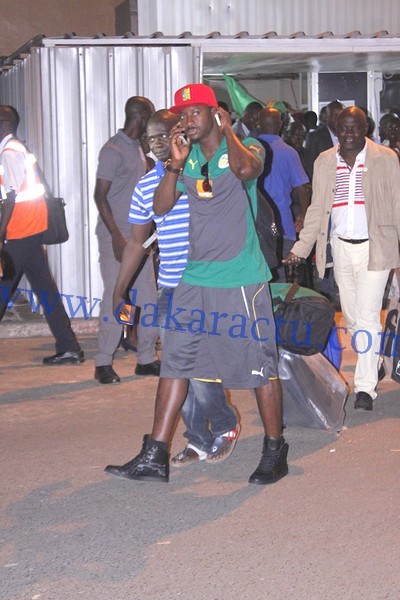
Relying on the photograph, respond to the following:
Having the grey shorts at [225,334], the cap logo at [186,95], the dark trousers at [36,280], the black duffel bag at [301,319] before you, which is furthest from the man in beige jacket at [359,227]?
the dark trousers at [36,280]

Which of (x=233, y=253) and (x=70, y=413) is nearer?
(x=233, y=253)

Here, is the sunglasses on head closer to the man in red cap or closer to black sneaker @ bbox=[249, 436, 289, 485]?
the man in red cap

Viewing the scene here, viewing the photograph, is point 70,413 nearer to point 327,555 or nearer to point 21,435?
point 21,435

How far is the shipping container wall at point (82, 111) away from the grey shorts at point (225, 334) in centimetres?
498

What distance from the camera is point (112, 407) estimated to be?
7.20m

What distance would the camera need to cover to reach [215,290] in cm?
523

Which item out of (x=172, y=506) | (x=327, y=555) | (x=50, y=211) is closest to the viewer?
(x=327, y=555)

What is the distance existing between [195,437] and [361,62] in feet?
25.3

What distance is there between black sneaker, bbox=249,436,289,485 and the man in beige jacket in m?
1.66

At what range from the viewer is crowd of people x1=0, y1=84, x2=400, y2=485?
5160 millimetres

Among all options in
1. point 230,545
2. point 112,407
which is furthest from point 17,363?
point 230,545

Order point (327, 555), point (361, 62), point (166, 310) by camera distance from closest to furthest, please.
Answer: point (327, 555) → point (166, 310) → point (361, 62)

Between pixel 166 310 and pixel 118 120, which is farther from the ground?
pixel 118 120

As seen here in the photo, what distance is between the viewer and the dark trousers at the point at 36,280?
27.2 ft
